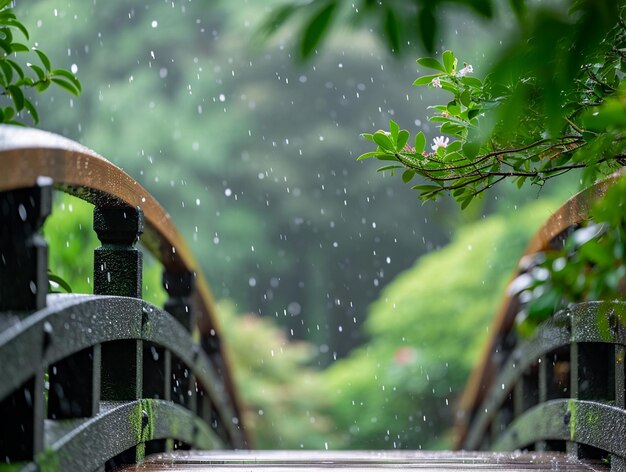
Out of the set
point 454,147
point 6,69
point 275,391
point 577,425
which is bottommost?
point 275,391

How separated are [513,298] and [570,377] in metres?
1.46

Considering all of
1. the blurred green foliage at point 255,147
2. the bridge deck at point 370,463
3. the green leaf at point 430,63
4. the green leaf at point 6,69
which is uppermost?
the blurred green foliage at point 255,147

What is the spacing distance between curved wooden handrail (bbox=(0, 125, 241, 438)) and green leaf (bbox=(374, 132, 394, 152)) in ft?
2.10

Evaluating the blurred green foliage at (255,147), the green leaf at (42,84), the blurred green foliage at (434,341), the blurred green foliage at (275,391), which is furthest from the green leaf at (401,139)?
the blurred green foliage at (255,147)

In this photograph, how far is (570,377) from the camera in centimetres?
325

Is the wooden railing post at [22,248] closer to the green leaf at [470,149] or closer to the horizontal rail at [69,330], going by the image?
the horizontal rail at [69,330]

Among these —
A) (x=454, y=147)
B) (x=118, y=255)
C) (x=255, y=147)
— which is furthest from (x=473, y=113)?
(x=255, y=147)

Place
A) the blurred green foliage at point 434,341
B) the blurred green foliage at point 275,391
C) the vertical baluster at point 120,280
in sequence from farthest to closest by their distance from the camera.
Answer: the blurred green foliage at point 275,391 < the blurred green foliage at point 434,341 < the vertical baluster at point 120,280

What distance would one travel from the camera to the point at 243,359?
1226 cm

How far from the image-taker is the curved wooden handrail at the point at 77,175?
159cm

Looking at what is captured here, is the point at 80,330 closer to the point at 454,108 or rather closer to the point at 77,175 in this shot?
the point at 77,175

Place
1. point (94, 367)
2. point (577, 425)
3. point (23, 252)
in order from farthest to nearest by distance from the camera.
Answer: point (577, 425)
point (94, 367)
point (23, 252)

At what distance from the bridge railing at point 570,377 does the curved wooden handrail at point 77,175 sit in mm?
968

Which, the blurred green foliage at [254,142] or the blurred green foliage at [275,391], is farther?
the blurred green foliage at [254,142]
